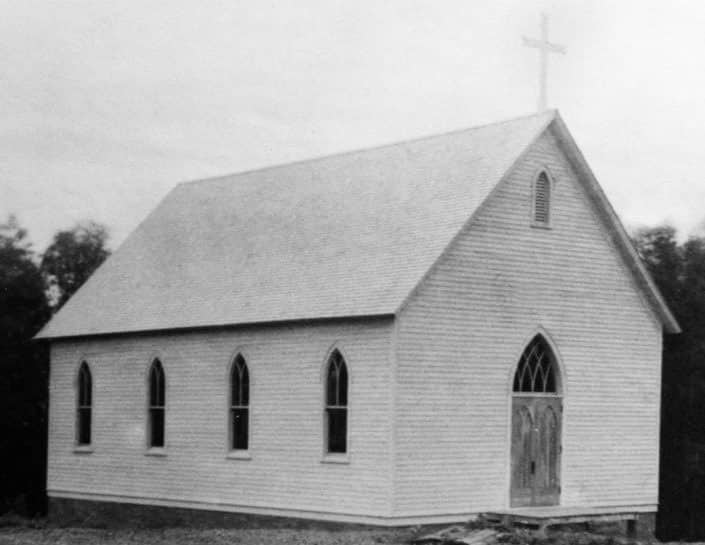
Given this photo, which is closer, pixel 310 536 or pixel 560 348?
pixel 310 536

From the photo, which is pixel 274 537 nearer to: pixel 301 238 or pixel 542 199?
pixel 301 238

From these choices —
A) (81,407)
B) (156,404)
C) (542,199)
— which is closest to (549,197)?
(542,199)

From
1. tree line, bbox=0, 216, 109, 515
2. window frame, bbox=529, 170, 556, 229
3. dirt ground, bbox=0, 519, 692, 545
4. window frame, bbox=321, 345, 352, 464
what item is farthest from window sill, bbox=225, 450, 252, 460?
tree line, bbox=0, 216, 109, 515

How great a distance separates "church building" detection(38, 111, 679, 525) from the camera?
27250mm

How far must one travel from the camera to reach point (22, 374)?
4294 cm


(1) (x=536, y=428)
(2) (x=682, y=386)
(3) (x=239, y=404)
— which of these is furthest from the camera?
(2) (x=682, y=386)

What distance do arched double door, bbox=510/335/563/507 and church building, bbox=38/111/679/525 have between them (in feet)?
0.14

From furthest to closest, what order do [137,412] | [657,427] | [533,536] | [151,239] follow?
1. [151,239]
2. [137,412]
3. [657,427]
4. [533,536]

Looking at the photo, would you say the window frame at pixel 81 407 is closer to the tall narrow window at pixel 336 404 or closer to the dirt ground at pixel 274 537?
the dirt ground at pixel 274 537

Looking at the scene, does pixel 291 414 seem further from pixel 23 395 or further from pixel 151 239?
pixel 23 395

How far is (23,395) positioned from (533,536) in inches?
872

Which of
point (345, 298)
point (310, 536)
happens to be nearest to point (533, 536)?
point (310, 536)

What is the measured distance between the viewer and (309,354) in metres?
28.7

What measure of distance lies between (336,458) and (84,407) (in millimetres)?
10983
